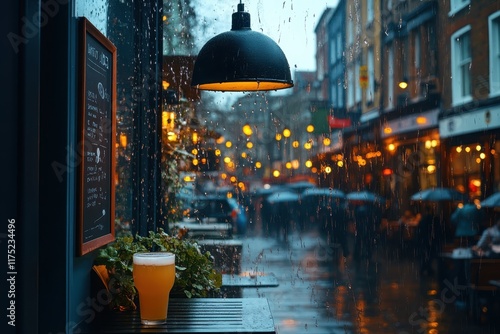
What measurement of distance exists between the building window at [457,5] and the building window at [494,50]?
4.85 feet

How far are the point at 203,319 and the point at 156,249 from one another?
901 mm

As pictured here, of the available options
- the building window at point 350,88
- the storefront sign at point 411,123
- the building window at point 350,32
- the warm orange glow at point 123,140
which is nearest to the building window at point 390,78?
the storefront sign at point 411,123

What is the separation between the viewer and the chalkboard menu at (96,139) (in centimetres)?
230

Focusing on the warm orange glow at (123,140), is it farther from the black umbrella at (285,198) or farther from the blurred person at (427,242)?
the black umbrella at (285,198)

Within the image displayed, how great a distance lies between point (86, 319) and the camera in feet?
7.67

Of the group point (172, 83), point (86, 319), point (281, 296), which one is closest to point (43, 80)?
point (86, 319)

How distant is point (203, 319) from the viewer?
7.66 ft

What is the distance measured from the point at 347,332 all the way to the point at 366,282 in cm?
384

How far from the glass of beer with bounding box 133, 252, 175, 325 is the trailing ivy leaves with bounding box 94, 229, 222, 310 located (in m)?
0.19

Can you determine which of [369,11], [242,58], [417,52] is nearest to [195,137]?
[242,58]

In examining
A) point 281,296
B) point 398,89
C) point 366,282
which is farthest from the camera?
point 398,89

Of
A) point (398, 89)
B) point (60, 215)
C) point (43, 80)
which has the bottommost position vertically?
point (60, 215)

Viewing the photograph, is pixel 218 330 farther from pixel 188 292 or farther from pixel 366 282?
pixel 366 282

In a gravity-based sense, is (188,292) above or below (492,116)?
below
